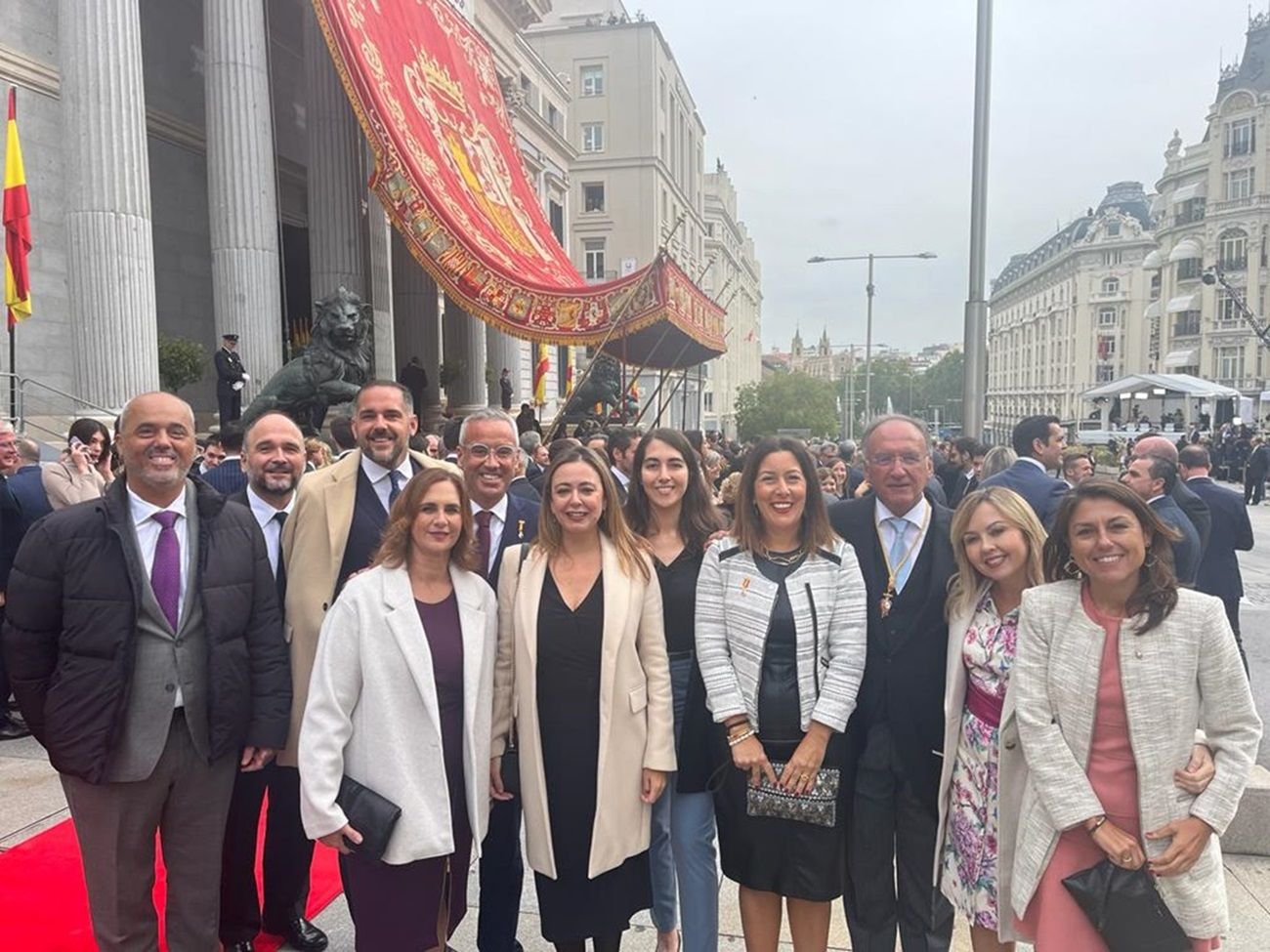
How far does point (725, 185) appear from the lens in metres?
87.6

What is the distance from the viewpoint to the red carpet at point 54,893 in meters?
3.38

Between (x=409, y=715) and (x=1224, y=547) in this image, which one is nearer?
(x=409, y=715)

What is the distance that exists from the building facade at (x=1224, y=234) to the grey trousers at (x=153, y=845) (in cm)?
6644

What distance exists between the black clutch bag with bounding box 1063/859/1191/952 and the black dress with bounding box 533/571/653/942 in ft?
5.06

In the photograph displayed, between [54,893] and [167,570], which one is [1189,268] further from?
[54,893]

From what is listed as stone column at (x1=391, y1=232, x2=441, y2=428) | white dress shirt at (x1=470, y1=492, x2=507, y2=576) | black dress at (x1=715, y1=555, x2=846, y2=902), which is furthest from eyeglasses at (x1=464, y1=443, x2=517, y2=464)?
stone column at (x1=391, y1=232, x2=441, y2=428)

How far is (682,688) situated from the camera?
125 inches

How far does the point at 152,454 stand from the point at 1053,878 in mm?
3172

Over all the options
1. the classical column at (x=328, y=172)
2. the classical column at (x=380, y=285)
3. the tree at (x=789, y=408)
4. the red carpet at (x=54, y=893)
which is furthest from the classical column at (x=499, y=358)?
the tree at (x=789, y=408)

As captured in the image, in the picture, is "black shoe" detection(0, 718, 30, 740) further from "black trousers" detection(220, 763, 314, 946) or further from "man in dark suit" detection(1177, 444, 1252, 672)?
"man in dark suit" detection(1177, 444, 1252, 672)

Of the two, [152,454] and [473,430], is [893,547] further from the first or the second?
[152,454]

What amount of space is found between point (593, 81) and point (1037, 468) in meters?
52.3

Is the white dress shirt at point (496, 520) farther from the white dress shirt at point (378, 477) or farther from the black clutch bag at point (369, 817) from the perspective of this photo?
the black clutch bag at point (369, 817)

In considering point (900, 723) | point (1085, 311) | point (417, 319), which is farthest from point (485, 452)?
point (1085, 311)
